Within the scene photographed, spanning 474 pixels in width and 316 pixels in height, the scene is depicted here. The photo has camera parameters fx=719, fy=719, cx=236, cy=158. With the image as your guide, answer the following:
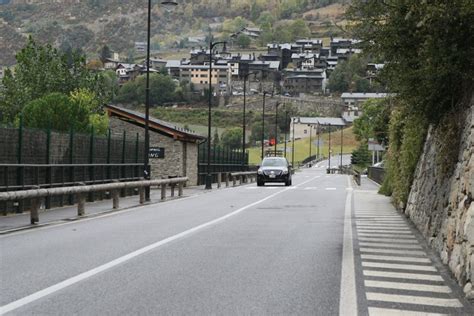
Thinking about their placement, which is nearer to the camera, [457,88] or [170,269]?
[170,269]

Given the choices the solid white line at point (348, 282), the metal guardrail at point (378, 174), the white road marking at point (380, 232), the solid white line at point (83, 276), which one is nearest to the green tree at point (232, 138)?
the metal guardrail at point (378, 174)

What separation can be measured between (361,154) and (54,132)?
109 m

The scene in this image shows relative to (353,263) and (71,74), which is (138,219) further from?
(71,74)

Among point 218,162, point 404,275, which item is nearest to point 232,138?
point 218,162

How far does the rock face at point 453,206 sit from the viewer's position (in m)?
8.97

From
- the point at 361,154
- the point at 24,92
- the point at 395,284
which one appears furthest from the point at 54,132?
the point at 361,154

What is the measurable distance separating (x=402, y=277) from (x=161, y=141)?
3669cm

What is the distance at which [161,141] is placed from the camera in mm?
45469

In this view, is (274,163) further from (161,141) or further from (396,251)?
(396,251)

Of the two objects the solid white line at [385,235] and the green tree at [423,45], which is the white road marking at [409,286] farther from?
the solid white line at [385,235]

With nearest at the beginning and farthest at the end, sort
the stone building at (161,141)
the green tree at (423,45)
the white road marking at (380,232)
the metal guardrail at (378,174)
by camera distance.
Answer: the green tree at (423,45) → the white road marking at (380,232) → the stone building at (161,141) → the metal guardrail at (378,174)

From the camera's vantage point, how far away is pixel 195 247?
1223 centimetres

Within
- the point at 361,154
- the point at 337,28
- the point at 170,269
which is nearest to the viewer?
the point at 170,269

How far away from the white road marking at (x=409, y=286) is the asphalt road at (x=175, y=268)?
0.67ft
